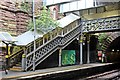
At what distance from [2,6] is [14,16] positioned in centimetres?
122

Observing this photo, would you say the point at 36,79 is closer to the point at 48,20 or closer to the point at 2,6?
the point at 48,20

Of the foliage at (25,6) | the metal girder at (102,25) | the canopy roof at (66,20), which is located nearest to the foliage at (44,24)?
the canopy roof at (66,20)

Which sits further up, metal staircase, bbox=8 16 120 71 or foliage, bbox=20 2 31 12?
foliage, bbox=20 2 31 12

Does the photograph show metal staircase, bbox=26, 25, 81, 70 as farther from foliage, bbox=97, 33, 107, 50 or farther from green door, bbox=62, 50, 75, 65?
foliage, bbox=97, 33, 107, 50

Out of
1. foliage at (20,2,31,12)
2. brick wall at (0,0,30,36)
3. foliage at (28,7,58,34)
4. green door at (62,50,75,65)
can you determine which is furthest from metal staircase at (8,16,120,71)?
foliage at (20,2,31,12)

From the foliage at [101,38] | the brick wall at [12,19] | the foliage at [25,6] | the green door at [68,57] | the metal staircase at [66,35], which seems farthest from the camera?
the foliage at [101,38]

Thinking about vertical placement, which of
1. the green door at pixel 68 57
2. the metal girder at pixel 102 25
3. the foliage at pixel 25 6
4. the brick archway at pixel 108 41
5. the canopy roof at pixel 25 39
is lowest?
the green door at pixel 68 57

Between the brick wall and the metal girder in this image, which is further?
the metal girder

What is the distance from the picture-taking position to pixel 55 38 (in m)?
14.5

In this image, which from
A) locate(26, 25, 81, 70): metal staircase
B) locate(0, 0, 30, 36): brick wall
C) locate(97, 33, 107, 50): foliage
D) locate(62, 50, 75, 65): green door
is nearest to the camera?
locate(26, 25, 81, 70): metal staircase

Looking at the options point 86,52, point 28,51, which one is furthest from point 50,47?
point 86,52

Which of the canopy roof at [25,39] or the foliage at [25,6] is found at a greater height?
the foliage at [25,6]

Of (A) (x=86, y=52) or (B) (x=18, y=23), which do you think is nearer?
(B) (x=18, y=23)

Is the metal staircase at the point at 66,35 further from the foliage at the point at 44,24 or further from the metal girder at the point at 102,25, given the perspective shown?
the foliage at the point at 44,24
